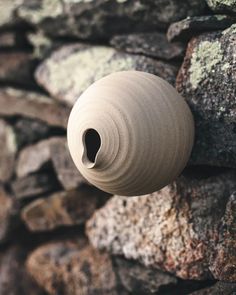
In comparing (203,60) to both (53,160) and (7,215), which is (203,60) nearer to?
(53,160)

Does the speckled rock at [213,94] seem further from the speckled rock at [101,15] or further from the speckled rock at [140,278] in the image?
the speckled rock at [140,278]

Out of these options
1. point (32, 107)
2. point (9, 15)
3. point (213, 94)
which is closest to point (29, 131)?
point (32, 107)

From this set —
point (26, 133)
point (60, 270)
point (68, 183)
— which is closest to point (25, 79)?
point (26, 133)

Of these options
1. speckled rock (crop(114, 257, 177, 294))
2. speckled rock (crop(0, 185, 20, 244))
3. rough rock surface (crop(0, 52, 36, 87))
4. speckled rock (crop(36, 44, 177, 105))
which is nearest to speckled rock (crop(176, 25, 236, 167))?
speckled rock (crop(36, 44, 177, 105))

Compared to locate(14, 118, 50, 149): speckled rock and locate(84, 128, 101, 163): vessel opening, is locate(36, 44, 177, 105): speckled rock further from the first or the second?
locate(84, 128, 101, 163): vessel opening

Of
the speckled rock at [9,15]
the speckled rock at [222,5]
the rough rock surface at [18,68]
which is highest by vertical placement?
the speckled rock at [222,5]

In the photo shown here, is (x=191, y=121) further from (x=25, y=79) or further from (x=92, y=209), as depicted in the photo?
(x=25, y=79)

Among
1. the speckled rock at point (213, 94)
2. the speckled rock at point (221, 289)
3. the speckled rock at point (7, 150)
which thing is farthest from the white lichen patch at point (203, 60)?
the speckled rock at point (7, 150)
